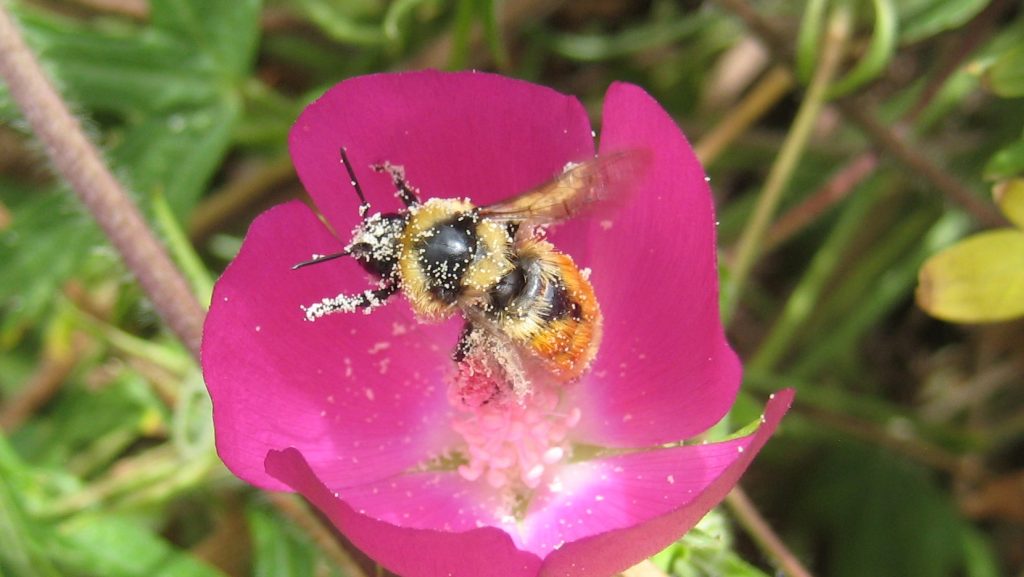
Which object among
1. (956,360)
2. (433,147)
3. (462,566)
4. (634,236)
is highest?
(433,147)

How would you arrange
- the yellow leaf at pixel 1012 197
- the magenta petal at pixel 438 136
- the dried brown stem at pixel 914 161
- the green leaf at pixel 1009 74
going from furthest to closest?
the dried brown stem at pixel 914 161 → the green leaf at pixel 1009 74 → the yellow leaf at pixel 1012 197 → the magenta petal at pixel 438 136

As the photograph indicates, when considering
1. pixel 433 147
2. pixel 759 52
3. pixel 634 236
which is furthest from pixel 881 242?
pixel 433 147

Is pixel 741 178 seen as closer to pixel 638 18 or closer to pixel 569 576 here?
pixel 638 18

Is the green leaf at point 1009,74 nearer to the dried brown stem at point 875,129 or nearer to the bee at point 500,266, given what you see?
the dried brown stem at point 875,129

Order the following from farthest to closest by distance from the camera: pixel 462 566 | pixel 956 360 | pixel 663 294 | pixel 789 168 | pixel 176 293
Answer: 1. pixel 956 360
2. pixel 789 168
3. pixel 176 293
4. pixel 663 294
5. pixel 462 566

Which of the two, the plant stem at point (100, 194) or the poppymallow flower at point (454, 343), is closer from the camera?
the poppymallow flower at point (454, 343)

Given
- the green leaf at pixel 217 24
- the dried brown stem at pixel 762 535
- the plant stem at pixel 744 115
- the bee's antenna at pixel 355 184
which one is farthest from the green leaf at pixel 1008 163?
the green leaf at pixel 217 24

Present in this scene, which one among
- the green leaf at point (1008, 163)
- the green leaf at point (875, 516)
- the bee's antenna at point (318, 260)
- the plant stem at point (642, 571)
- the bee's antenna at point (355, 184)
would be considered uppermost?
the bee's antenna at point (355, 184)
